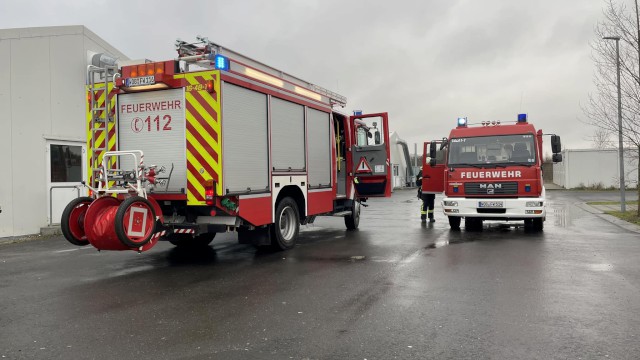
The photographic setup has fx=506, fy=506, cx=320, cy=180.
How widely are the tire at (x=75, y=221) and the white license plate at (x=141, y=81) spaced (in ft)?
5.88

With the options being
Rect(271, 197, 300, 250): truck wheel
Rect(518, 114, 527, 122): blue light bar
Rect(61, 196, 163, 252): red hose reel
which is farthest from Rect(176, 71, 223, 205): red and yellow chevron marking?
Rect(518, 114, 527, 122): blue light bar

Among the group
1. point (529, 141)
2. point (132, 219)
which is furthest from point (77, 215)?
point (529, 141)

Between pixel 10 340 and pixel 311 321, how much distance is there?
2545 millimetres

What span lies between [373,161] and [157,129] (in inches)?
218

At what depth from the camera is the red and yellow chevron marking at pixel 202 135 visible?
7020 mm

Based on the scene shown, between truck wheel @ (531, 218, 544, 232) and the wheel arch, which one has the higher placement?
the wheel arch

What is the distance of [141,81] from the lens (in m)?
7.34

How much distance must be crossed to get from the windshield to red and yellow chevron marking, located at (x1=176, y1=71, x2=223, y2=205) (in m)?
6.51

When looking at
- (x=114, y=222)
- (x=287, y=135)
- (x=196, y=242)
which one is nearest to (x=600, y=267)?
(x=287, y=135)

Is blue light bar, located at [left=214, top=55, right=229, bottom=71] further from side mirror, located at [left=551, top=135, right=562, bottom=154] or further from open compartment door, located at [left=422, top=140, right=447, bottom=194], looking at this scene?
side mirror, located at [left=551, top=135, right=562, bottom=154]

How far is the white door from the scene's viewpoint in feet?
40.0

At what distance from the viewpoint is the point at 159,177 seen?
293 inches

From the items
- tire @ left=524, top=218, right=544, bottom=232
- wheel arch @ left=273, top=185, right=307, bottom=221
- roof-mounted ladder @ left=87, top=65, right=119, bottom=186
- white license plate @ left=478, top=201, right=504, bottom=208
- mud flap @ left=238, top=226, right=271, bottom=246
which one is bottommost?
tire @ left=524, top=218, right=544, bottom=232

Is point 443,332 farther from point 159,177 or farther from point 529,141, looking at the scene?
point 529,141
